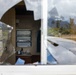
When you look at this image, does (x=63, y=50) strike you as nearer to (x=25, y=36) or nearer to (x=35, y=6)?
(x=35, y=6)

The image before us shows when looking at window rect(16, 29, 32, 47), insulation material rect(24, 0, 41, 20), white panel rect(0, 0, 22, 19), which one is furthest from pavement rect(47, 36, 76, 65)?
window rect(16, 29, 32, 47)

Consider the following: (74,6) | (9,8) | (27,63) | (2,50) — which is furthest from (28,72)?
(74,6)

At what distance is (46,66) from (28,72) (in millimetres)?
201

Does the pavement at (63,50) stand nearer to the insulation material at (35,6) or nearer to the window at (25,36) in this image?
the insulation material at (35,6)

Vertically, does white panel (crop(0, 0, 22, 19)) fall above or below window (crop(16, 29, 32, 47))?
above

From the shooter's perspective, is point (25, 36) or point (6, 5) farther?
point (25, 36)

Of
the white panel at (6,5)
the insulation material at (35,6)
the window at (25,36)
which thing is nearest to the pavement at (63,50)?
the insulation material at (35,6)

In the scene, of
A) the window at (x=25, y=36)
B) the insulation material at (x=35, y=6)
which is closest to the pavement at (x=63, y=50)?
the insulation material at (x=35, y=6)

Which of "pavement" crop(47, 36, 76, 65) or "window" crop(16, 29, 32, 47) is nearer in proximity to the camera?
"pavement" crop(47, 36, 76, 65)

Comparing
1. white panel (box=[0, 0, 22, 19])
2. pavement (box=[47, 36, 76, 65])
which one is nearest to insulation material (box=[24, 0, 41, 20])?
white panel (box=[0, 0, 22, 19])

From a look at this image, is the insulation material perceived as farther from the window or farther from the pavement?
the window

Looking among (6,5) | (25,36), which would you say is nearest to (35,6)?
(6,5)

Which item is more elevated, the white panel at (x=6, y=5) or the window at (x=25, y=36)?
the white panel at (x=6, y=5)

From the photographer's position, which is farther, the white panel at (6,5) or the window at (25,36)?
the window at (25,36)
